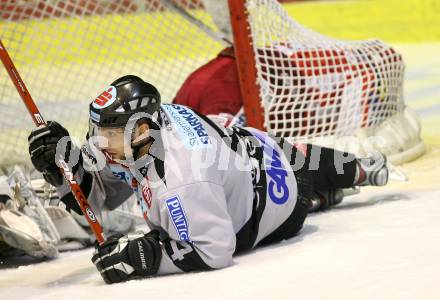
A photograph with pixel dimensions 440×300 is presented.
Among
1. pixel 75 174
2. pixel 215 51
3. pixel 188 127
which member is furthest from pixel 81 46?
pixel 188 127

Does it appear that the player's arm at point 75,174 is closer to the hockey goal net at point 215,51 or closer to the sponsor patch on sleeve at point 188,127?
the sponsor patch on sleeve at point 188,127

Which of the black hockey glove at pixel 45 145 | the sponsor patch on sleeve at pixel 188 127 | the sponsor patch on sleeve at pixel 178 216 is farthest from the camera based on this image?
the black hockey glove at pixel 45 145

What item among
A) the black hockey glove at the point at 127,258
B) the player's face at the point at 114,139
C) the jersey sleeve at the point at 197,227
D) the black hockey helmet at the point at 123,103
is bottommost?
the black hockey glove at the point at 127,258

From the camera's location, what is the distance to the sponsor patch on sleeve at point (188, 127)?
2564 mm

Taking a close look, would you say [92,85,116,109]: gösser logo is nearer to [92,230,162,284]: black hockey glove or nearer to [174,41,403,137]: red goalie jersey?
[92,230,162,284]: black hockey glove

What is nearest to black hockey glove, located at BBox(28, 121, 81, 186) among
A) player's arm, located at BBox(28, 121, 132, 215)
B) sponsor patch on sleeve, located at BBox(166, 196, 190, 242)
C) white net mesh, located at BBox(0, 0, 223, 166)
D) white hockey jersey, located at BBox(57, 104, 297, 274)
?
player's arm, located at BBox(28, 121, 132, 215)

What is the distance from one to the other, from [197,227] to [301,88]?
1708 mm

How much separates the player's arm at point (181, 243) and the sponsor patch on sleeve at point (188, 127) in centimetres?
14

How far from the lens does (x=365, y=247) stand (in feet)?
8.38

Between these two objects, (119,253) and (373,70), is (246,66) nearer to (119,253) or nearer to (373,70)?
(373,70)

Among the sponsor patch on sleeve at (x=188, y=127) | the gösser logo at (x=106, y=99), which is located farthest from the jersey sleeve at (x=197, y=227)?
the gösser logo at (x=106, y=99)

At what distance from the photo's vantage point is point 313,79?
4.04 m

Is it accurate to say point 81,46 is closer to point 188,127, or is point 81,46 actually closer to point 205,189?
point 188,127

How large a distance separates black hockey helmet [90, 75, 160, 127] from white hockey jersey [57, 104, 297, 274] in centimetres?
8
